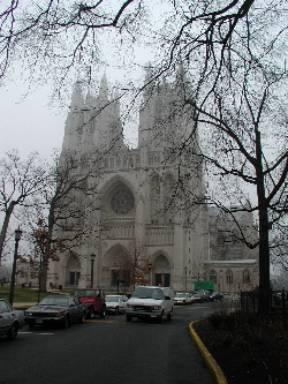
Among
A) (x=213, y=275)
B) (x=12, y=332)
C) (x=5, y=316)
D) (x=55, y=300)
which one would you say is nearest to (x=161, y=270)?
(x=213, y=275)

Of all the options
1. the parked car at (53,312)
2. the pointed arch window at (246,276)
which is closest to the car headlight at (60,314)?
the parked car at (53,312)

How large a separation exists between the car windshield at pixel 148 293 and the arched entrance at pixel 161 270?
2120 inches

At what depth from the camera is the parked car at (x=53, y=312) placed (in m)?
18.0

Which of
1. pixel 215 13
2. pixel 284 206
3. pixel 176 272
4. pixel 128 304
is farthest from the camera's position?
pixel 176 272

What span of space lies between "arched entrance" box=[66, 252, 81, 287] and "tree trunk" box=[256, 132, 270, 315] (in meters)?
66.8

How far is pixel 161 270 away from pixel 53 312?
2434 inches

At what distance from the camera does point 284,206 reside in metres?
18.8

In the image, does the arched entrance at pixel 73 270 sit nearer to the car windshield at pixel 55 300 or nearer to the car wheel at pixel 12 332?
the car windshield at pixel 55 300

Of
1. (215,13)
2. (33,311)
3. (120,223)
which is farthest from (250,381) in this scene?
(120,223)

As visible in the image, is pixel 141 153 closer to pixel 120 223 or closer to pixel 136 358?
pixel 120 223

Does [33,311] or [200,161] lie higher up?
[200,161]

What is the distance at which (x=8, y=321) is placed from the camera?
1412 cm

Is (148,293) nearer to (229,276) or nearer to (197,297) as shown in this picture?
(197,297)

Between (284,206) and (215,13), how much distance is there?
11.4 meters
